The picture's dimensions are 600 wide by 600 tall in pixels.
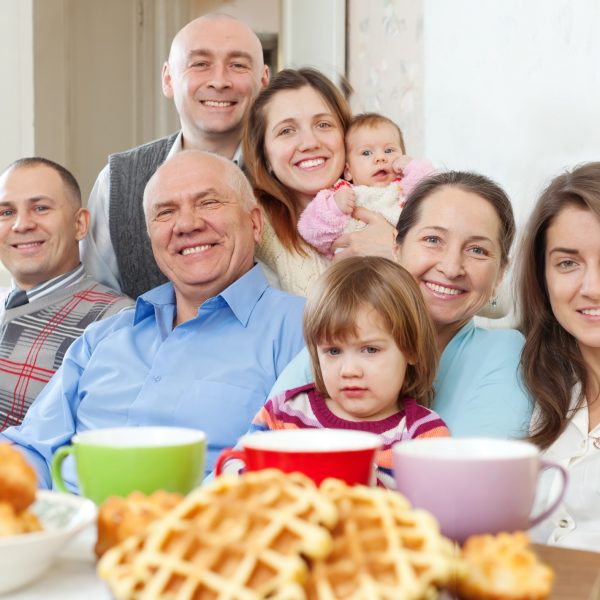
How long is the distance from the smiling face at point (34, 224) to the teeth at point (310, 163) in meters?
0.66

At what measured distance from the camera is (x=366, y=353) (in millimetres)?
1345

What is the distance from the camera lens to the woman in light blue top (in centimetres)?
140

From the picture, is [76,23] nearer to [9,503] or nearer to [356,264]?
[356,264]

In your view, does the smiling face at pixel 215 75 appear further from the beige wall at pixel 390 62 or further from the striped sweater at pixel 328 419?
the striped sweater at pixel 328 419

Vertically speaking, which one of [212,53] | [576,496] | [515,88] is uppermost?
[212,53]

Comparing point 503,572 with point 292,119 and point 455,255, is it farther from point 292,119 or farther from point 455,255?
point 292,119

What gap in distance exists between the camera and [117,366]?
5.88 feet

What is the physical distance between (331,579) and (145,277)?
196 centimetres

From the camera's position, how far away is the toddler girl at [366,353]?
1.32m

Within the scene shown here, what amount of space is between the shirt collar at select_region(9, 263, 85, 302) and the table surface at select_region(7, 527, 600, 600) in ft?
5.06

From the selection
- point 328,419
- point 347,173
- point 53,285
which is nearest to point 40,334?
point 53,285

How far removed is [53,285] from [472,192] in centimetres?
117

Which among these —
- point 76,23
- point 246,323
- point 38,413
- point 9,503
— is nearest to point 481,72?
point 246,323

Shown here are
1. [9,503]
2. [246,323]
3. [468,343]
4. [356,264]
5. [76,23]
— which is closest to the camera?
[9,503]
